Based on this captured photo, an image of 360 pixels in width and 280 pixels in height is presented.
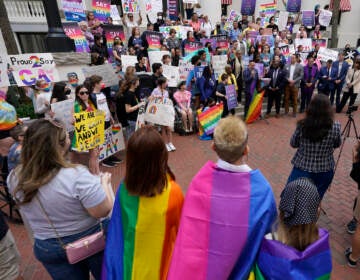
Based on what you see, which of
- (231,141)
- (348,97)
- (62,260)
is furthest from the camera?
(348,97)

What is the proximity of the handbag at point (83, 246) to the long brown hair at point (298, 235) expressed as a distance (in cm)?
128

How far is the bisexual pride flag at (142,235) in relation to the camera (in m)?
1.84

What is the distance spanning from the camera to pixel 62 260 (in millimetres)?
1950

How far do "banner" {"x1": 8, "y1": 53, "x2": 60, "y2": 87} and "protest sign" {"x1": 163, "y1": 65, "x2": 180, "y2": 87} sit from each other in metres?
3.13

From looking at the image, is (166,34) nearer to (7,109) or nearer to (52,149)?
(7,109)

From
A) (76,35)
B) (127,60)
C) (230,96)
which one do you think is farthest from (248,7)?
(76,35)

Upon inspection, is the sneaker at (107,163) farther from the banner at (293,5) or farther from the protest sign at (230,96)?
the banner at (293,5)

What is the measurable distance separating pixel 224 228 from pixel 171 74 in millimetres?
6823

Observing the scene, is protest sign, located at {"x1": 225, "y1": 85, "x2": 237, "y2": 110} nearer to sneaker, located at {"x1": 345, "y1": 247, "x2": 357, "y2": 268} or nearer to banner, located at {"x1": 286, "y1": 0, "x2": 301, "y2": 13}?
sneaker, located at {"x1": 345, "y1": 247, "x2": 357, "y2": 268}

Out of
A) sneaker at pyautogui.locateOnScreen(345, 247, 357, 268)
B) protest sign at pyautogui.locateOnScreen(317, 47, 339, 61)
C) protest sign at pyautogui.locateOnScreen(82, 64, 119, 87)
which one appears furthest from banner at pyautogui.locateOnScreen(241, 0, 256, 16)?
sneaker at pyautogui.locateOnScreen(345, 247, 357, 268)

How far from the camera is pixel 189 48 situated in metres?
10.1

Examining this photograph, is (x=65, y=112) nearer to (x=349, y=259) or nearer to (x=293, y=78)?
(x=349, y=259)

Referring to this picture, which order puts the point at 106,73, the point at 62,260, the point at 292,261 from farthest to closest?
the point at 106,73 < the point at 62,260 < the point at 292,261

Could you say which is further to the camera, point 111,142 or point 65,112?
point 111,142
